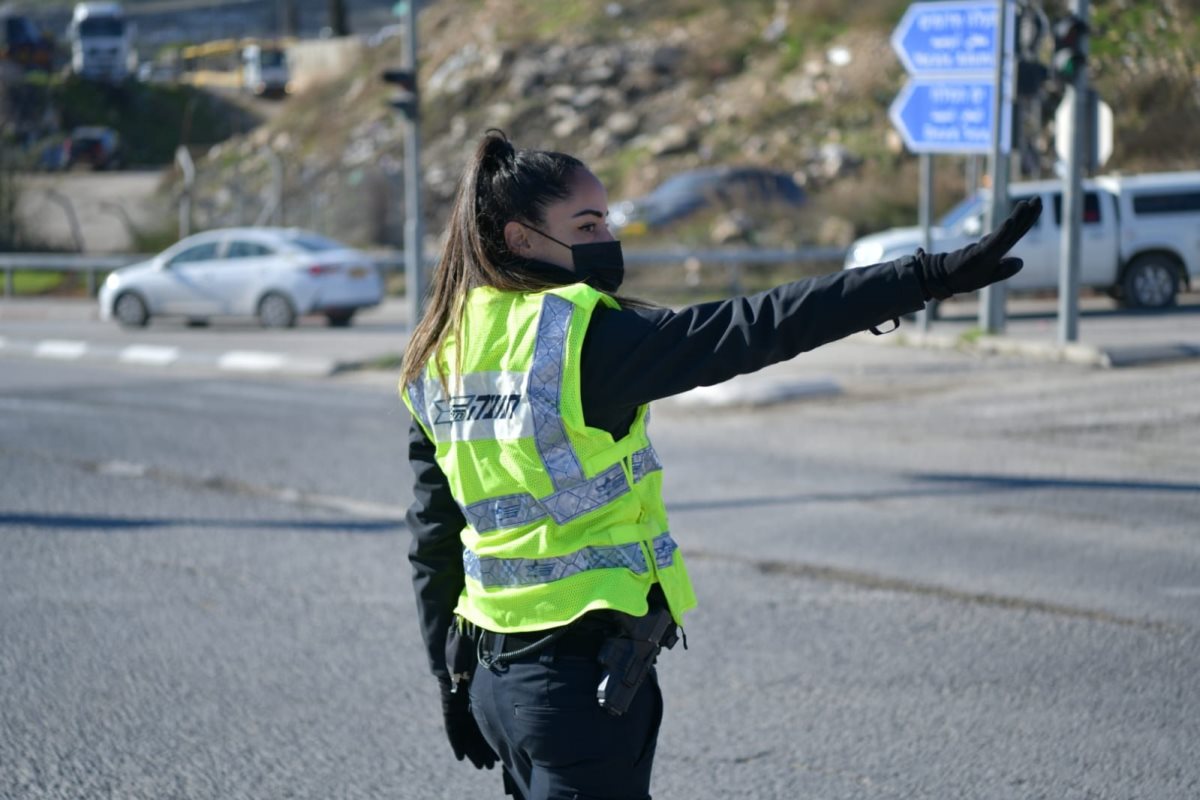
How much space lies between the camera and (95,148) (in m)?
54.1

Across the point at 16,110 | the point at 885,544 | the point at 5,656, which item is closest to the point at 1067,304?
the point at 885,544

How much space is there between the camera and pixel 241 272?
22.5 meters

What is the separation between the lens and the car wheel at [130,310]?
23.6 meters

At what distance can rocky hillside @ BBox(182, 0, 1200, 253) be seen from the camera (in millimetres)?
28891

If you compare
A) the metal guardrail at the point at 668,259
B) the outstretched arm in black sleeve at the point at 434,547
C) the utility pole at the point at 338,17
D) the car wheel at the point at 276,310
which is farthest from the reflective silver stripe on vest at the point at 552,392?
the utility pole at the point at 338,17

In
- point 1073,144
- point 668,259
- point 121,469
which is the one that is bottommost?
point 668,259

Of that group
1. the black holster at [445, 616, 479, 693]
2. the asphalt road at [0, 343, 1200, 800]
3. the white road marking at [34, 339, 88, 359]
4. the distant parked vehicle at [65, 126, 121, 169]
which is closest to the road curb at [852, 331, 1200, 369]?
the asphalt road at [0, 343, 1200, 800]

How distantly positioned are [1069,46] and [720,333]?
1394cm

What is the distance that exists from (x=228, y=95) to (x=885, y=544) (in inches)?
2197

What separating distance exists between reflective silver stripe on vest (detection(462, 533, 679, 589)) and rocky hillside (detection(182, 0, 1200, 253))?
2550 centimetres

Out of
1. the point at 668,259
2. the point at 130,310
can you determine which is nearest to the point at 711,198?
the point at 668,259

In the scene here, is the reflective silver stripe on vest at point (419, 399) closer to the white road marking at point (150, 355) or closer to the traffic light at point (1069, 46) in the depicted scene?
the traffic light at point (1069, 46)

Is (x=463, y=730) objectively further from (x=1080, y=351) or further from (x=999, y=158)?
(x=999, y=158)

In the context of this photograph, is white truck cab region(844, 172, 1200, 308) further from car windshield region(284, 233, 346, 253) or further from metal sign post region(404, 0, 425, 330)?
car windshield region(284, 233, 346, 253)
